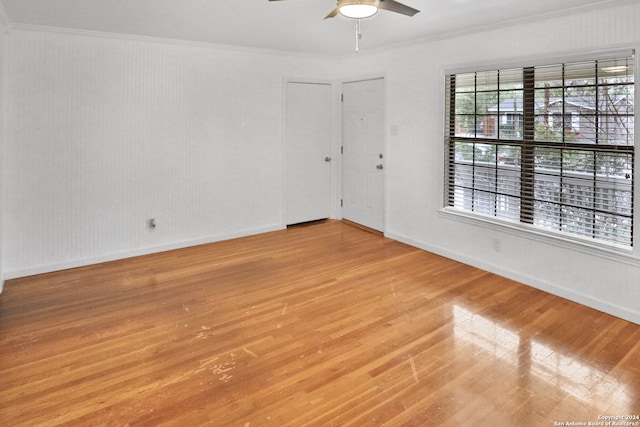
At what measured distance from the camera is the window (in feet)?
10.4

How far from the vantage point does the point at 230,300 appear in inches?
138

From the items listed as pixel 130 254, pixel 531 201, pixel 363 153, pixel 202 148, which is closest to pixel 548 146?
pixel 531 201

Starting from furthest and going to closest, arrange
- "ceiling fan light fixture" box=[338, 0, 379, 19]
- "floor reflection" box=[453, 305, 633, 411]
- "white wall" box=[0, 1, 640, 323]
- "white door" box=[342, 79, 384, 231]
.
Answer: "white door" box=[342, 79, 384, 231] → "white wall" box=[0, 1, 640, 323] → "ceiling fan light fixture" box=[338, 0, 379, 19] → "floor reflection" box=[453, 305, 633, 411]

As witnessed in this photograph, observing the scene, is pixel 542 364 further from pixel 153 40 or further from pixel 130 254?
pixel 153 40

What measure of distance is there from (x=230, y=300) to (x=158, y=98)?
8.33 feet

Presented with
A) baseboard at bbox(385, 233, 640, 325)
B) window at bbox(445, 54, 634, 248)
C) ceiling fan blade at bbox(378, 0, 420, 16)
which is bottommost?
baseboard at bbox(385, 233, 640, 325)

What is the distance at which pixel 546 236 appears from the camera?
11.8 ft

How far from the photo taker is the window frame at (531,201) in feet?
10.0

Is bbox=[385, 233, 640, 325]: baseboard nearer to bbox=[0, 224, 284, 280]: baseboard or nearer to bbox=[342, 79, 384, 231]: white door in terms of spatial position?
bbox=[342, 79, 384, 231]: white door

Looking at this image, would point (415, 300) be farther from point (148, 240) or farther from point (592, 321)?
point (148, 240)

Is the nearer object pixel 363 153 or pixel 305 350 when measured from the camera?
pixel 305 350

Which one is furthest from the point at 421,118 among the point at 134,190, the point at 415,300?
the point at 134,190

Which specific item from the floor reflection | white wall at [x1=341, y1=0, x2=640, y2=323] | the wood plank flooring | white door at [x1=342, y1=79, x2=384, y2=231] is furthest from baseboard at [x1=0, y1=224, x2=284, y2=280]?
the floor reflection

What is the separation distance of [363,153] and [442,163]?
4.80 feet
